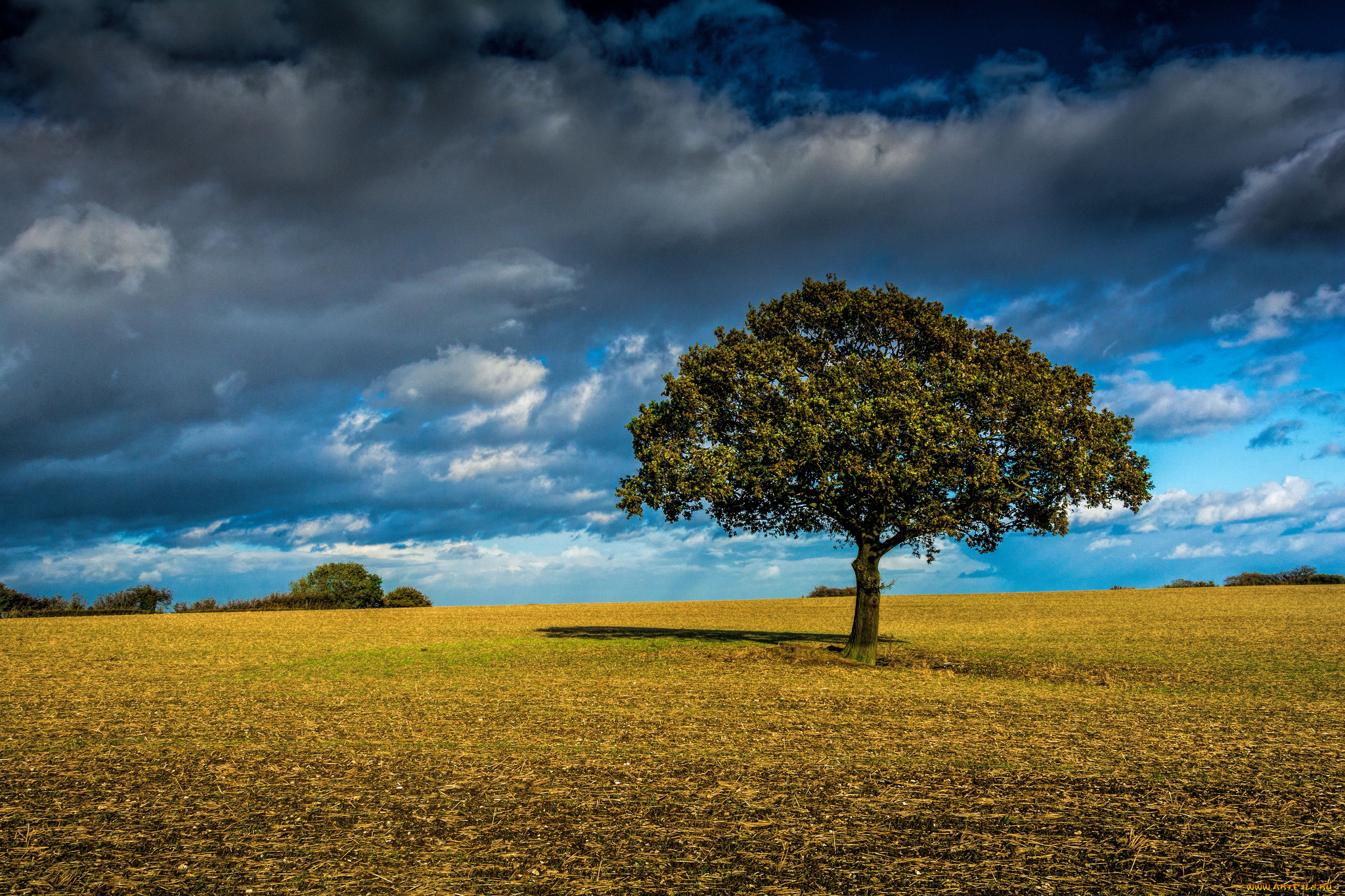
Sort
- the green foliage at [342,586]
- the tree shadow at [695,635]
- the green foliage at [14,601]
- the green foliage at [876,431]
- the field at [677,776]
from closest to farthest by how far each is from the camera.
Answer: the field at [677,776] → the green foliage at [876,431] → the tree shadow at [695,635] → the green foliage at [14,601] → the green foliage at [342,586]

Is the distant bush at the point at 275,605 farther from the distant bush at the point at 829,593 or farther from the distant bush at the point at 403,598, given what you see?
the distant bush at the point at 829,593

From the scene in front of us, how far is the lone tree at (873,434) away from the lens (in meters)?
25.6

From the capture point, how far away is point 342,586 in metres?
84.8

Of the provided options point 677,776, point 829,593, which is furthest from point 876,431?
point 829,593

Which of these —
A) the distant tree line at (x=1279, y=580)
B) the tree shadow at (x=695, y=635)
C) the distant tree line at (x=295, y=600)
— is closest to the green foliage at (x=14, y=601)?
the distant tree line at (x=295, y=600)

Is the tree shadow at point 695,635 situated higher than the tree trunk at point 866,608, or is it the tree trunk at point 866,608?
the tree trunk at point 866,608

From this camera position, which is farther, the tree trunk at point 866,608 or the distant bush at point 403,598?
the distant bush at point 403,598

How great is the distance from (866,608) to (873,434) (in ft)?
26.0

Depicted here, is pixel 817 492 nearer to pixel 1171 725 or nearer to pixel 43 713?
pixel 1171 725

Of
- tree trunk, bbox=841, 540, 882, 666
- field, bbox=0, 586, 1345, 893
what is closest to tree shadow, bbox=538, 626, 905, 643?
tree trunk, bbox=841, 540, 882, 666

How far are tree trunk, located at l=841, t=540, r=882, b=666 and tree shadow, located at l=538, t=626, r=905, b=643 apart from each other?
7.32 meters

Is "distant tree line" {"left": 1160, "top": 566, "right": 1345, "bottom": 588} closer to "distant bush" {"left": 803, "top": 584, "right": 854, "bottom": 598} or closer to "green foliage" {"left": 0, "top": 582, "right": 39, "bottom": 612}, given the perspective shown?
"distant bush" {"left": 803, "top": 584, "right": 854, "bottom": 598}

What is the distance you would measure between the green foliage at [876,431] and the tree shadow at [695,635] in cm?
1019

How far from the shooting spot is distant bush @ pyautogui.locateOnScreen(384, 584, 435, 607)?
3474 inches
